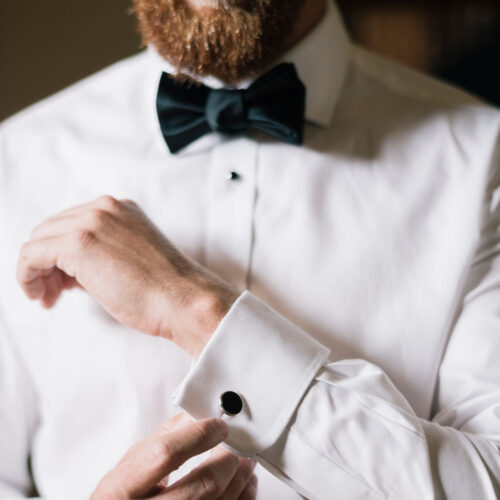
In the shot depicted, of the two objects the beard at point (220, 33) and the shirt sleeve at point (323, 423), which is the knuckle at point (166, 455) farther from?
the beard at point (220, 33)

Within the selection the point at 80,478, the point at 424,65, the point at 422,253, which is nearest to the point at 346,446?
the point at 422,253

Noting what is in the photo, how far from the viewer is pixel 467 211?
88cm

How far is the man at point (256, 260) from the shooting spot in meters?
0.70

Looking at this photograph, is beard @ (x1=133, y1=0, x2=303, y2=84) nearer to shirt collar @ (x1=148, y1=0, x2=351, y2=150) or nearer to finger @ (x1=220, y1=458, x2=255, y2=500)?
shirt collar @ (x1=148, y1=0, x2=351, y2=150)

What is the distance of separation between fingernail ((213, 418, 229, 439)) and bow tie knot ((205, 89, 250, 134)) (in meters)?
0.44

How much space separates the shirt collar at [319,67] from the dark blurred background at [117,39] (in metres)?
0.56

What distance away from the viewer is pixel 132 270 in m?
0.74

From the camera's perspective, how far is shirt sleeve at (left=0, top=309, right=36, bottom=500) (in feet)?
3.07

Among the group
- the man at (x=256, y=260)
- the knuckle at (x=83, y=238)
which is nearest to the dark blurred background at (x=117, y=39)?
the man at (x=256, y=260)

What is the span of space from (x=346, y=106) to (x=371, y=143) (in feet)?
0.29

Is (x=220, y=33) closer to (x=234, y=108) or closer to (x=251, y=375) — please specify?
(x=234, y=108)

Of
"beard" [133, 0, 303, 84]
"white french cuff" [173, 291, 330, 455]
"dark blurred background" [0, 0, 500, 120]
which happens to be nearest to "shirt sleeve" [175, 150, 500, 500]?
"white french cuff" [173, 291, 330, 455]

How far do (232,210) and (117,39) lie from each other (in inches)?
34.8

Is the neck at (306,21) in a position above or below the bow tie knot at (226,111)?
above
